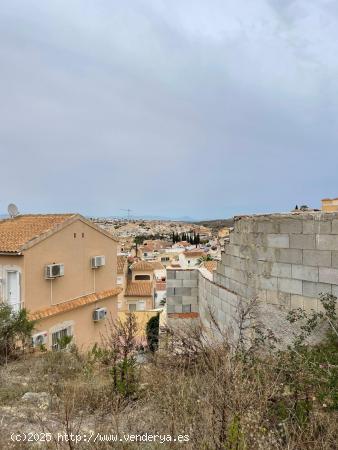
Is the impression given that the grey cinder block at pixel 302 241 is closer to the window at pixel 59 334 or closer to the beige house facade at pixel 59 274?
the beige house facade at pixel 59 274

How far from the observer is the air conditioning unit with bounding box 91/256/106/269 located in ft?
51.3

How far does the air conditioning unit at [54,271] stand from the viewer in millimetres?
12977

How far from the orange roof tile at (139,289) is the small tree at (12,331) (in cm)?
1843

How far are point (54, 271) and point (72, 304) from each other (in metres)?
1.73

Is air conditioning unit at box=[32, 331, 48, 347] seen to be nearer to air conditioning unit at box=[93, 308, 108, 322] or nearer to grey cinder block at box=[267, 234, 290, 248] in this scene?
air conditioning unit at box=[93, 308, 108, 322]

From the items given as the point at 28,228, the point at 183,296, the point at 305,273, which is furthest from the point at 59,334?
the point at 305,273

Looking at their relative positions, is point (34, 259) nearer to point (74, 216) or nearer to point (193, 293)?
point (74, 216)

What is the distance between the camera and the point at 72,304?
14.2 metres

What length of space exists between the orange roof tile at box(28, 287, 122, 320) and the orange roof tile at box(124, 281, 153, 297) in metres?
11.2

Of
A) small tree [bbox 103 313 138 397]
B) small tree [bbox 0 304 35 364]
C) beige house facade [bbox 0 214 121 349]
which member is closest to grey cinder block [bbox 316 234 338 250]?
small tree [bbox 103 313 138 397]

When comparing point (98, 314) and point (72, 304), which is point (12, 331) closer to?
point (72, 304)

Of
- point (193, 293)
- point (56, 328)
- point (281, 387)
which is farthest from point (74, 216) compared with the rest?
point (281, 387)

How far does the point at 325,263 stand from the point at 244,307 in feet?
5.02

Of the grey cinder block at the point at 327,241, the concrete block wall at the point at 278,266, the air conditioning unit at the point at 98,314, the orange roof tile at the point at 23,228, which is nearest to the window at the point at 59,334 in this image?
the air conditioning unit at the point at 98,314
